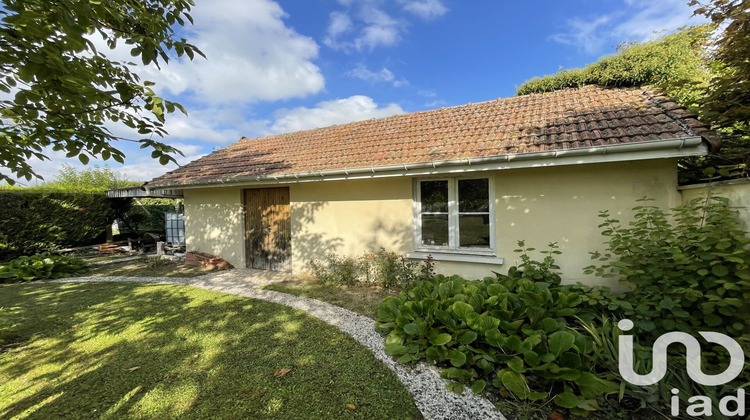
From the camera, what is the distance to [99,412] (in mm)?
2756

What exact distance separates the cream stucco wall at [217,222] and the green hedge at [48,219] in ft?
21.2

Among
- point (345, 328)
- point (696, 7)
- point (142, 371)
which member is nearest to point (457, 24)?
point (696, 7)

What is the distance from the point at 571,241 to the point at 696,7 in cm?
388

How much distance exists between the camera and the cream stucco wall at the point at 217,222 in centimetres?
→ 921

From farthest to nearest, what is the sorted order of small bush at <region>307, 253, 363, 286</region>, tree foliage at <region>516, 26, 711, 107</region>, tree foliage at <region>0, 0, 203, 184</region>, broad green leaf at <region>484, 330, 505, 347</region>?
tree foliage at <region>516, 26, 711, 107</region> → small bush at <region>307, 253, 363, 286</region> → broad green leaf at <region>484, 330, 505, 347</region> → tree foliage at <region>0, 0, 203, 184</region>

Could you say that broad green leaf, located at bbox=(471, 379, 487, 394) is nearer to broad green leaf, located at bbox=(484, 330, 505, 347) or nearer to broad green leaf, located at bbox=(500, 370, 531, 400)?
broad green leaf, located at bbox=(500, 370, 531, 400)

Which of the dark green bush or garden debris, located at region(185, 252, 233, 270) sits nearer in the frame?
garden debris, located at region(185, 252, 233, 270)

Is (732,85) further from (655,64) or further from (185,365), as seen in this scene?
(185,365)

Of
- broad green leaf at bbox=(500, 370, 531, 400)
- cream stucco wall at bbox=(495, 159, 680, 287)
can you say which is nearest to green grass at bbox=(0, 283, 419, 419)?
broad green leaf at bbox=(500, 370, 531, 400)

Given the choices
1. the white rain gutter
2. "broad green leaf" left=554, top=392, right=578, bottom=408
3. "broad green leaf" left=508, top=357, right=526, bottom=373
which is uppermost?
the white rain gutter

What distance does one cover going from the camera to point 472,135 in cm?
646

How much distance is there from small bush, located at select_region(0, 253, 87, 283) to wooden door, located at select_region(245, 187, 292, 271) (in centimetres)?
574

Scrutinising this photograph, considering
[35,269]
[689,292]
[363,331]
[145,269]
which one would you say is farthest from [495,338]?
[35,269]

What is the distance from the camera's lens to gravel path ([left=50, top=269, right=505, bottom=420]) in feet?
8.99
